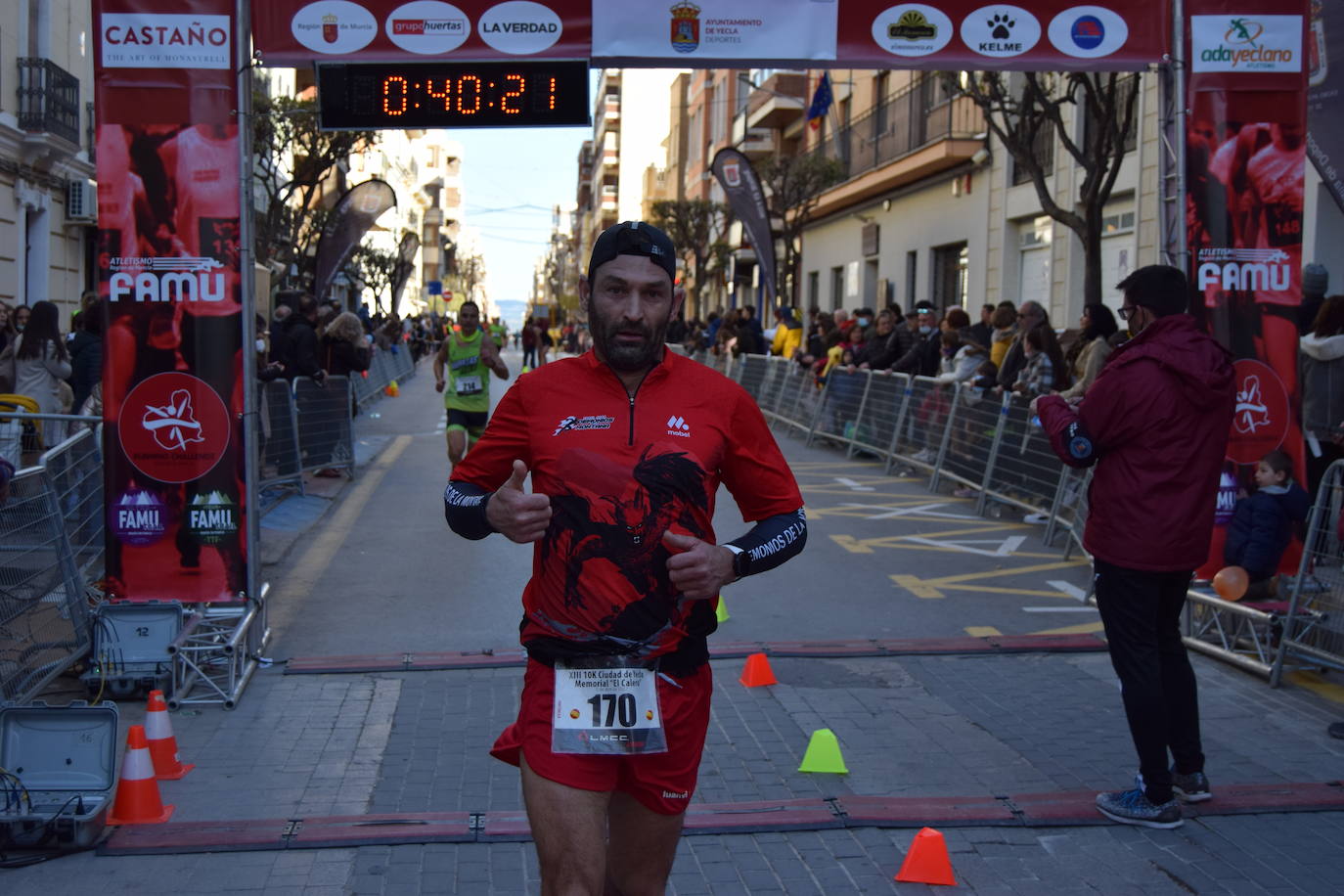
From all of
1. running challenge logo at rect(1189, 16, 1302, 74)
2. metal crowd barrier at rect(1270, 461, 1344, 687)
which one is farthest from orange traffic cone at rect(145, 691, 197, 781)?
running challenge logo at rect(1189, 16, 1302, 74)

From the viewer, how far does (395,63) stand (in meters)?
7.45

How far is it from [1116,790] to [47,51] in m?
23.9

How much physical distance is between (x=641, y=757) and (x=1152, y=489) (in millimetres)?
2491

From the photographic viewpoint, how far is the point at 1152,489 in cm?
489

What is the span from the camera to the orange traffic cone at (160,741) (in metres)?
5.37

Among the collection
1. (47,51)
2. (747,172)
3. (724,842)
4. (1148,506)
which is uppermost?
(47,51)

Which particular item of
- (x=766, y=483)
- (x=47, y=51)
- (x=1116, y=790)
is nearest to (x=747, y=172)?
(x=47, y=51)

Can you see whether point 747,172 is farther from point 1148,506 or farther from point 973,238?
point 1148,506

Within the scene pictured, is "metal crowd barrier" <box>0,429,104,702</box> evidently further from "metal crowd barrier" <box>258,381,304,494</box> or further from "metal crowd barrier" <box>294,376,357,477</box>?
"metal crowd barrier" <box>294,376,357,477</box>

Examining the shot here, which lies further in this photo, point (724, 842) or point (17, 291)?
point (17, 291)

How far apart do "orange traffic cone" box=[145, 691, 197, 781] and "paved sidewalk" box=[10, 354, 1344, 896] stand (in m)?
0.10

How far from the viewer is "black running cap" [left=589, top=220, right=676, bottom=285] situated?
10.6 feet

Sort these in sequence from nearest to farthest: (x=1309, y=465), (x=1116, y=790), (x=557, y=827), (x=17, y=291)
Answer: (x=557, y=827) < (x=1116, y=790) < (x=1309, y=465) < (x=17, y=291)

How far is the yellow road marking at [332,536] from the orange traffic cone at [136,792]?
4172 mm
